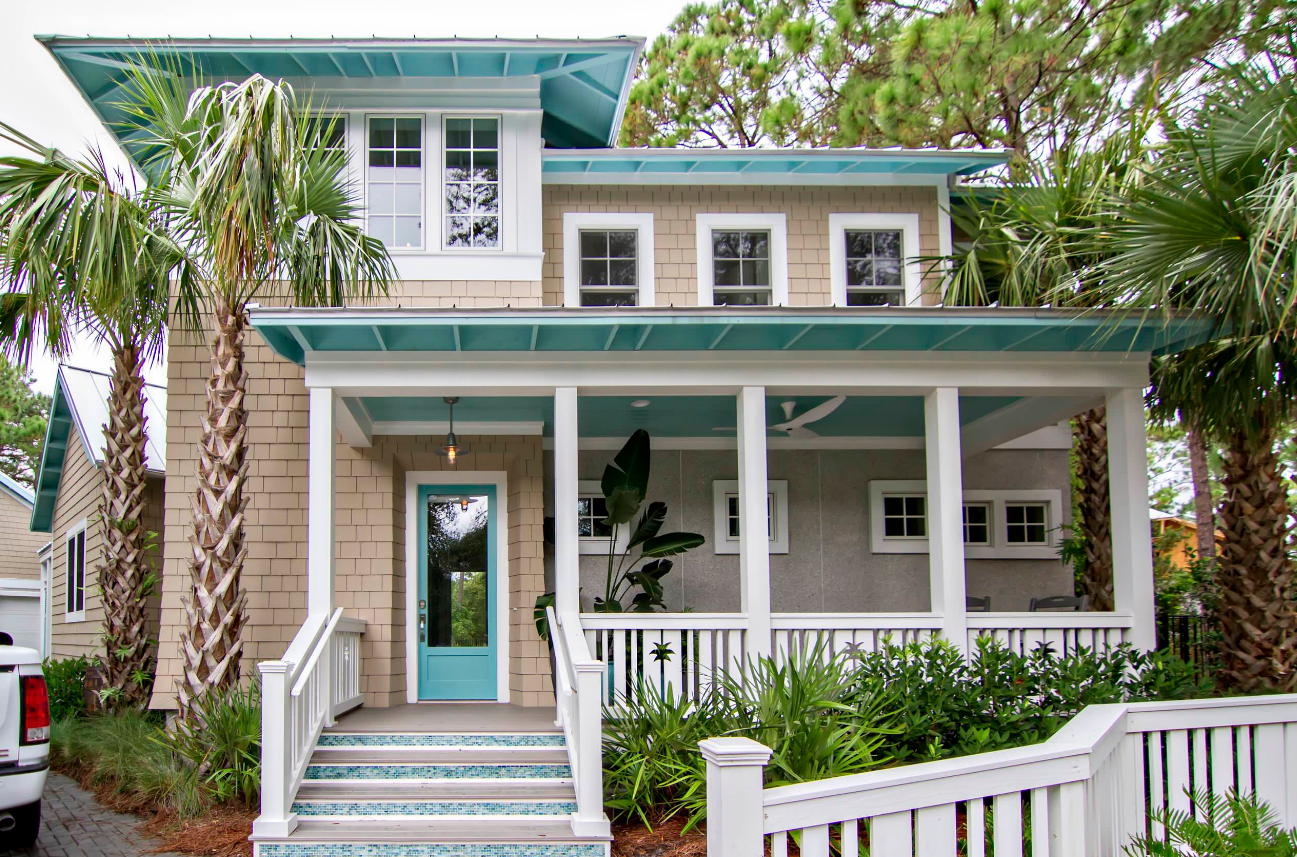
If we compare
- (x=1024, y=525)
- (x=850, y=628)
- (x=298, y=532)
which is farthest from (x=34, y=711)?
(x=1024, y=525)

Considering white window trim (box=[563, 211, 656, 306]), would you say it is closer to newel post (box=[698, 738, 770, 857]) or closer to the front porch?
the front porch

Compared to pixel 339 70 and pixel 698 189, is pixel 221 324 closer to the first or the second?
pixel 339 70

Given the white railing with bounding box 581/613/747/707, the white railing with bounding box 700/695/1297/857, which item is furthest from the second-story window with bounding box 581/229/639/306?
the white railing with bounding box 700/695/1297/857

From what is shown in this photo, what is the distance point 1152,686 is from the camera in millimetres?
8062

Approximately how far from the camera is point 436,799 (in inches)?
301

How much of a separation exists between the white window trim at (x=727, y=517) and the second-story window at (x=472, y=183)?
13.2 feet

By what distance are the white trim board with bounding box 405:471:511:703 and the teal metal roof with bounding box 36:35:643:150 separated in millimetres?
4157

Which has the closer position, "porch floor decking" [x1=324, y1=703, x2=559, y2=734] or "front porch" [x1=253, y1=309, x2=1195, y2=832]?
"front porch" [x1=253, y1=309, x2=1195, y2=832]

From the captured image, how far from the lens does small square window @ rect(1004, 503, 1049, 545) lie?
13.6 m

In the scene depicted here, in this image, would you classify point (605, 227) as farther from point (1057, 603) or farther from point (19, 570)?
point (19, 570)

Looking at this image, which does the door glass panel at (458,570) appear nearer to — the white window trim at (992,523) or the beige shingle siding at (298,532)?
the beige shingle siding at (298,532)

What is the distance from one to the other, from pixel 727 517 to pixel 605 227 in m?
3.75

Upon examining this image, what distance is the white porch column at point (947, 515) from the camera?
901cm

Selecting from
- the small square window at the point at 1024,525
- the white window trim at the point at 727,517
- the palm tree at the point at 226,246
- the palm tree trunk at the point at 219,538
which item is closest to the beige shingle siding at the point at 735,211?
the white window trim at the point at 727,517
